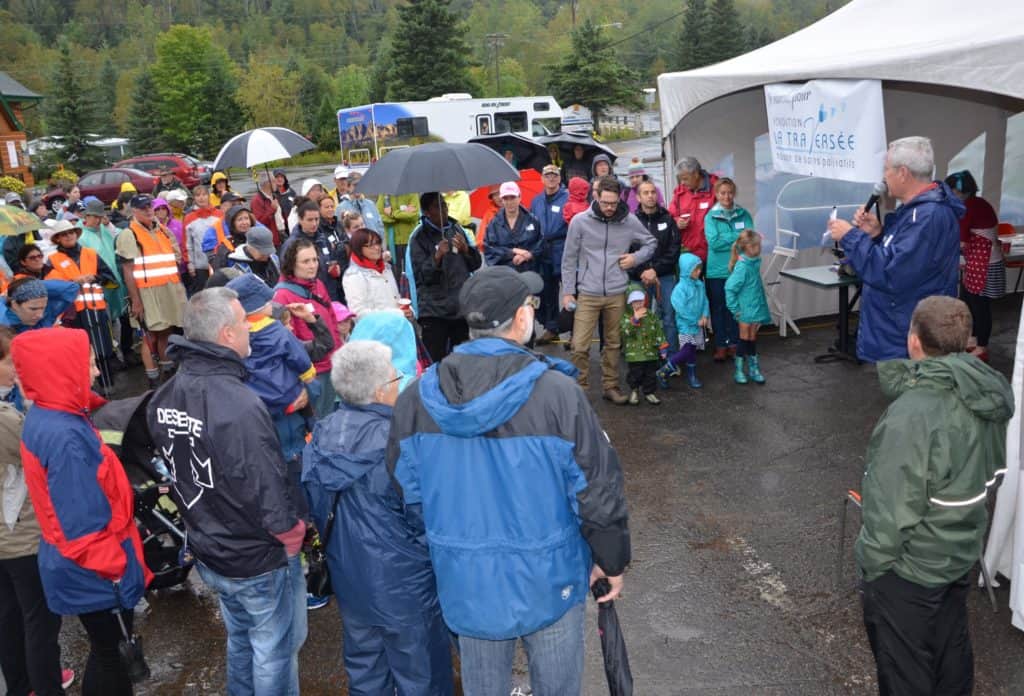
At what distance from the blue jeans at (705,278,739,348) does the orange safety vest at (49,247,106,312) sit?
238 inches

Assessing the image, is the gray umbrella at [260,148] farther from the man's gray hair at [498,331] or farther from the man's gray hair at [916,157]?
the man's gray hair at [498,331]

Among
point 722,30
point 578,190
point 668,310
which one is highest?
point 722,30

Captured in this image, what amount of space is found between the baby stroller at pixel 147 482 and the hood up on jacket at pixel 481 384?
1555 mm

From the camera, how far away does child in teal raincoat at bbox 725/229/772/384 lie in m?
7.33

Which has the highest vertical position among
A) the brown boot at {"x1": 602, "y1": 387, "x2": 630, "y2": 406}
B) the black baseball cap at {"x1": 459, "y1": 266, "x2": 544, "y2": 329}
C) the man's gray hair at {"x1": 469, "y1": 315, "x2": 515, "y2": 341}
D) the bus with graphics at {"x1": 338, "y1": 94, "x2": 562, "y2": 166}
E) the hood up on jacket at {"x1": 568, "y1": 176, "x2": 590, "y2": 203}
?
the bus with graphics at {"x1": 338, "y1": 94, "x2": 562, "y2": 166}

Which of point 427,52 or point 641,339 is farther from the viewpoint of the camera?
point 427,52

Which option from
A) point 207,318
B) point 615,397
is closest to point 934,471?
point 207,318

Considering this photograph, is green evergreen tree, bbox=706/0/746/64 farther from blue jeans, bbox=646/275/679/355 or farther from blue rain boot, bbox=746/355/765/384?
blue rain boot, bbox=746/355/765/384

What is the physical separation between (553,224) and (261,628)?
649 cm

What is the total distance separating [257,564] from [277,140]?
6740 millimetres

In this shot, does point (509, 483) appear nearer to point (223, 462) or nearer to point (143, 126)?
point (223, 462)

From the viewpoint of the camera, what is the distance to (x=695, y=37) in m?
60.9

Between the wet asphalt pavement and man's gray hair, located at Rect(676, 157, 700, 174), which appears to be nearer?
the wet asphalt pavement

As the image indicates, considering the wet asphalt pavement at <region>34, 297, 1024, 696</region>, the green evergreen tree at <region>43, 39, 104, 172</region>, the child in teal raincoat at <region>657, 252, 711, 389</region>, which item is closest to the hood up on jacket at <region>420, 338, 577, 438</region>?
the wet asphalt pavement at <region>34, 297, 1024, 696</region>
